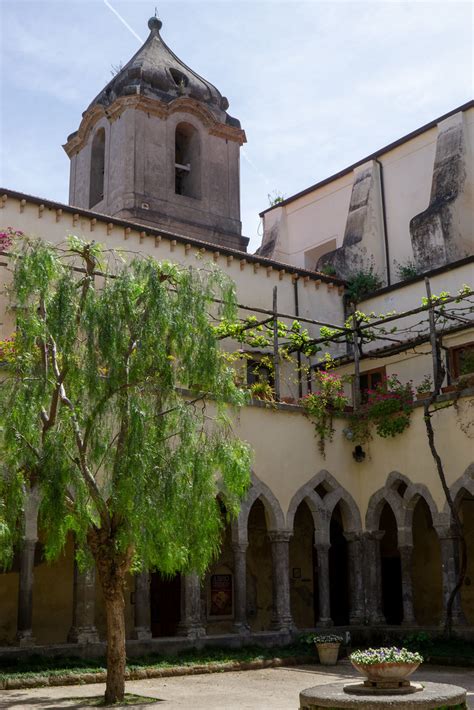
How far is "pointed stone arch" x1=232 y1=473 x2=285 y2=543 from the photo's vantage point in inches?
643

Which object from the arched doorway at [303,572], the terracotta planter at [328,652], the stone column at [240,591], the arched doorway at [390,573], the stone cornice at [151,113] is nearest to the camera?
the terracotta planter at [328,652]

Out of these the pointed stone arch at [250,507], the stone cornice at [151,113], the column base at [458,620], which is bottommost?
the column base at [458,620]

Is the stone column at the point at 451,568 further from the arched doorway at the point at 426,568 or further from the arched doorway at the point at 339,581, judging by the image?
the arched doorway at the point at 339,581

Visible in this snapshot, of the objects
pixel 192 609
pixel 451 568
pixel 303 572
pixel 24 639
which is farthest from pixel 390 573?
pixel 24 639

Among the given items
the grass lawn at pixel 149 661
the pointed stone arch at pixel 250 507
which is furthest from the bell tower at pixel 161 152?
the grass lawn at pixel 149 661

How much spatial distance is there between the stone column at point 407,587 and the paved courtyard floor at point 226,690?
7.78 ft

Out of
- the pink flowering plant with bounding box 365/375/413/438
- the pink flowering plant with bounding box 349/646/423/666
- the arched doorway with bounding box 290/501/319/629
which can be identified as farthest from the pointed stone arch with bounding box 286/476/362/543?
the pink flowering plant with bounding box 349/646/423/666

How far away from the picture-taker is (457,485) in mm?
16031

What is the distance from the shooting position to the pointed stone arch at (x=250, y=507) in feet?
53.6

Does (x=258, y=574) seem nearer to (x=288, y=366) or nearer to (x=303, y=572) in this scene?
(x=303, y=572)

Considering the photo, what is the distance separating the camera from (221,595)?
19422 mm

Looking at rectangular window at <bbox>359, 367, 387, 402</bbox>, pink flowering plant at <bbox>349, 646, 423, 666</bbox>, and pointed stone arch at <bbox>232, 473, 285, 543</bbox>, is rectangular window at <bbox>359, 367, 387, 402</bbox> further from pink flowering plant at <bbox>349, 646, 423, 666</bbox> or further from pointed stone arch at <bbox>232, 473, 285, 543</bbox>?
pink flowering plant at <bbox>349, 646, 423, 666</bbox>

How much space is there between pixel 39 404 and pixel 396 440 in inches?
353

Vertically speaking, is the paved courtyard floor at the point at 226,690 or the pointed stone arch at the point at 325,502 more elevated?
the pointed stone arch at the point at 325,502
